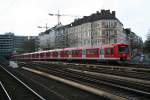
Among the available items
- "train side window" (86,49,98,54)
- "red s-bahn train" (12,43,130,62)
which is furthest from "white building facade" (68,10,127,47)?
"train side window" (86,49,98,54)

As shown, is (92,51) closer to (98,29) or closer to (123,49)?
(123,49)

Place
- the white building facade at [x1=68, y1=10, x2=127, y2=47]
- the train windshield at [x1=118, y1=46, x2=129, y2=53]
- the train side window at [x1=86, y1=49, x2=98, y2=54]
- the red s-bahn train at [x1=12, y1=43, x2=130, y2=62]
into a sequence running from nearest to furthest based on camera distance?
the red s-bahn train at [x1=12, y1=43, x2=130, y2=62]
the train windshield at [x1=118, y1=46, x2=129, y2=53]
the train side window at [x1=86, y1=49, x2=98, y2=54]
the white building facade at [x1=68, y1=10, x2=127, y2=47]

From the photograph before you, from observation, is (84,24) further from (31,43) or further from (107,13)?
(31,43)

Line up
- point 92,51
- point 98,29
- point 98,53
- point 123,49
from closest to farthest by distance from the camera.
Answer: point 123,49, point 98,53, point 92,51, point 98,29

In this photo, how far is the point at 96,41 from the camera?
13200 cm

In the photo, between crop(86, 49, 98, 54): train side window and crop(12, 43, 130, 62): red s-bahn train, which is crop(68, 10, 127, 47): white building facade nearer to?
crop(12, 43, 130, 62): red s-bahn train

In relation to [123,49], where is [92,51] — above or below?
below

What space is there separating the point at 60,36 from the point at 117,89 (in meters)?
147

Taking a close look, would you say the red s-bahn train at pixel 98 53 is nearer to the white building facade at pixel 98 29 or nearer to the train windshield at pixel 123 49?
the train windshield at pixel 123 49

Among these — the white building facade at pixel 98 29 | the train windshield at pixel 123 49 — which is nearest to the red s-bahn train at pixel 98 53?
the train windshield at pixel 123 49

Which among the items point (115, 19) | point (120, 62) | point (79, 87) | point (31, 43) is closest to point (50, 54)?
point (120, 62)

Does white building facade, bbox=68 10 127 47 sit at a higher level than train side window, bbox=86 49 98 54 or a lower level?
higher

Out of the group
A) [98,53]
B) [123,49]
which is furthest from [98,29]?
[123,49]

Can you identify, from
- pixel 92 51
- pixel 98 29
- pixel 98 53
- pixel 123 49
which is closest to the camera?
pixel 123 49
